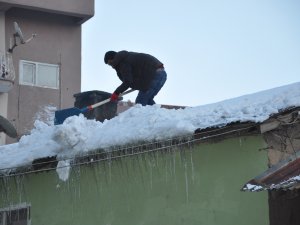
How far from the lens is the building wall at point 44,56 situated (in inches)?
709

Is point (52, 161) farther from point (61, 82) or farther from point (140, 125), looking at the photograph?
point (61, 82)

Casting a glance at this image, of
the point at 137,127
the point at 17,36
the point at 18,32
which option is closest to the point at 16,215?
the point at 137,127

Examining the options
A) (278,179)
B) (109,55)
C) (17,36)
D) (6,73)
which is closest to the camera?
(278,179)

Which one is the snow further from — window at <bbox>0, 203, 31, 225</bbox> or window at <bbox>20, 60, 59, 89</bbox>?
window at <bbox>20, 60, 59, 89</bbox>

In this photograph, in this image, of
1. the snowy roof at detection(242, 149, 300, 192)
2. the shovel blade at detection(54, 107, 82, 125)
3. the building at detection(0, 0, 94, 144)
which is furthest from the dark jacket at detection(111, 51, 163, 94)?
the building at detection(0, 0, 94, 144)

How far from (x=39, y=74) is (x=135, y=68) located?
858cm

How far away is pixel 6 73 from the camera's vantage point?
1723 cm

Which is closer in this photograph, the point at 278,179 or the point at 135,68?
the point at 278,179

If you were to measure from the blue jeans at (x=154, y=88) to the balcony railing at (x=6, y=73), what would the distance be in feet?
25.1

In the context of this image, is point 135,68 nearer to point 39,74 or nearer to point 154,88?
point 154,88

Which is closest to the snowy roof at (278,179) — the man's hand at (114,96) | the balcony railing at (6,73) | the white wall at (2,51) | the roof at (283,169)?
the roof at (283,169)

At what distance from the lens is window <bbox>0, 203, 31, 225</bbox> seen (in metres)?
9.95

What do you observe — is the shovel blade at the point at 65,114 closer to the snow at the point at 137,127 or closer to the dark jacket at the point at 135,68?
the snow at the point at 137,127

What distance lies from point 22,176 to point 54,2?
9282mm
